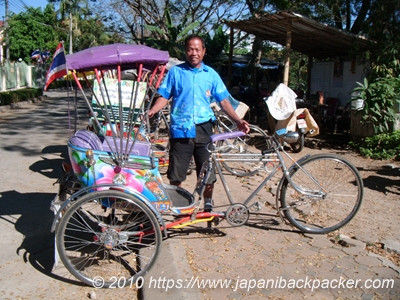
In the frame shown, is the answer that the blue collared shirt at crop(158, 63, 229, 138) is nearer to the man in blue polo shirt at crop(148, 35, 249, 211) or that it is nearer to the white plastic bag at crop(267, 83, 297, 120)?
the man in blue polo shirt at crop(148, 35, 249, 211)

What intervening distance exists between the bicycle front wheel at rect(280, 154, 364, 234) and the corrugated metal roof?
5.68m

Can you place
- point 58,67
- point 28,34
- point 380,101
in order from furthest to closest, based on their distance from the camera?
point 28,34 < point 380,101 < point 58,67

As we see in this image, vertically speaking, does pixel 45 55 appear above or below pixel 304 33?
above

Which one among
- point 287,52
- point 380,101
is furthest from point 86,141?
point 287,52

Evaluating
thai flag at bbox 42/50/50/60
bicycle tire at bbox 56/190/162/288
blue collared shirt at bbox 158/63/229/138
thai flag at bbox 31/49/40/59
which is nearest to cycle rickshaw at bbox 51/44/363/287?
bicycle tire at bbox 56/190/162/288

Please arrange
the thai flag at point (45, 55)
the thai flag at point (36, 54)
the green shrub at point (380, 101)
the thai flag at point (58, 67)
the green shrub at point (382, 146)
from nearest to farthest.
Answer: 1. the thai flag at point (58, 67)
2. the green shrub at point (382, 146)
3. the green shrub at point (380, 101)
4. the thai flag at point (36, 54)
5. the thai flag at point (45, 55)

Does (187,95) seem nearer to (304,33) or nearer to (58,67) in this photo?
(58,67)

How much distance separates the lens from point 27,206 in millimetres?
4773

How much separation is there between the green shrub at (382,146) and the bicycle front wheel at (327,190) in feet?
13.4

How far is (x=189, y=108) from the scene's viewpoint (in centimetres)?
381

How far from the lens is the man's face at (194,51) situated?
366 cm

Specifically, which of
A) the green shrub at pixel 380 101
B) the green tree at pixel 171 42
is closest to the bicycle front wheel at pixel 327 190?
the green shrub at pixel 380 101

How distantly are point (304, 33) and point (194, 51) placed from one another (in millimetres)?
7992

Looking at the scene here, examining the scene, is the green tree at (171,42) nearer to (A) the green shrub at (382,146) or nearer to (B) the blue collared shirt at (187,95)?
(A) the green shrub at (382,146)
